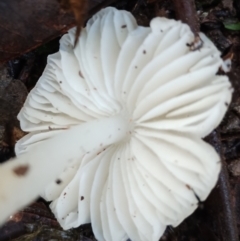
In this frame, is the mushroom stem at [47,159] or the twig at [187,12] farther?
the twig at [187,12]

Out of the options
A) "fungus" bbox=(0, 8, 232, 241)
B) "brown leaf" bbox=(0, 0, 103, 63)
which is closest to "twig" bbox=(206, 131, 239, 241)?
"fungus" bbox=(0, 8, 232, 241)

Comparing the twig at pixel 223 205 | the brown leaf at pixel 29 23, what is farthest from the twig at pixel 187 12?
the twig at pixel 223 205

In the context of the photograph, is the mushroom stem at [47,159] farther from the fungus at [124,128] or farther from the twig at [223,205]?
the twig at [223,205]

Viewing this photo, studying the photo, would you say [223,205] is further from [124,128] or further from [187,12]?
[187,12]

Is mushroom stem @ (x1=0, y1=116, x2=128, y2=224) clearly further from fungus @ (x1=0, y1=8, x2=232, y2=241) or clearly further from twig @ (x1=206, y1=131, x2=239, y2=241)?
twig @ (x1=206, y1=131, x2=239, y2=241)

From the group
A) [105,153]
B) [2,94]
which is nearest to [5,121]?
[2,94]

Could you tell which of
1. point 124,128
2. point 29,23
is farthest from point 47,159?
point 29,23

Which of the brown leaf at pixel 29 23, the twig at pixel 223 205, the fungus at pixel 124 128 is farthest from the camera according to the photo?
the twig at pixel 223 205

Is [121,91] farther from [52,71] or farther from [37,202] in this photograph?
[37,202]
